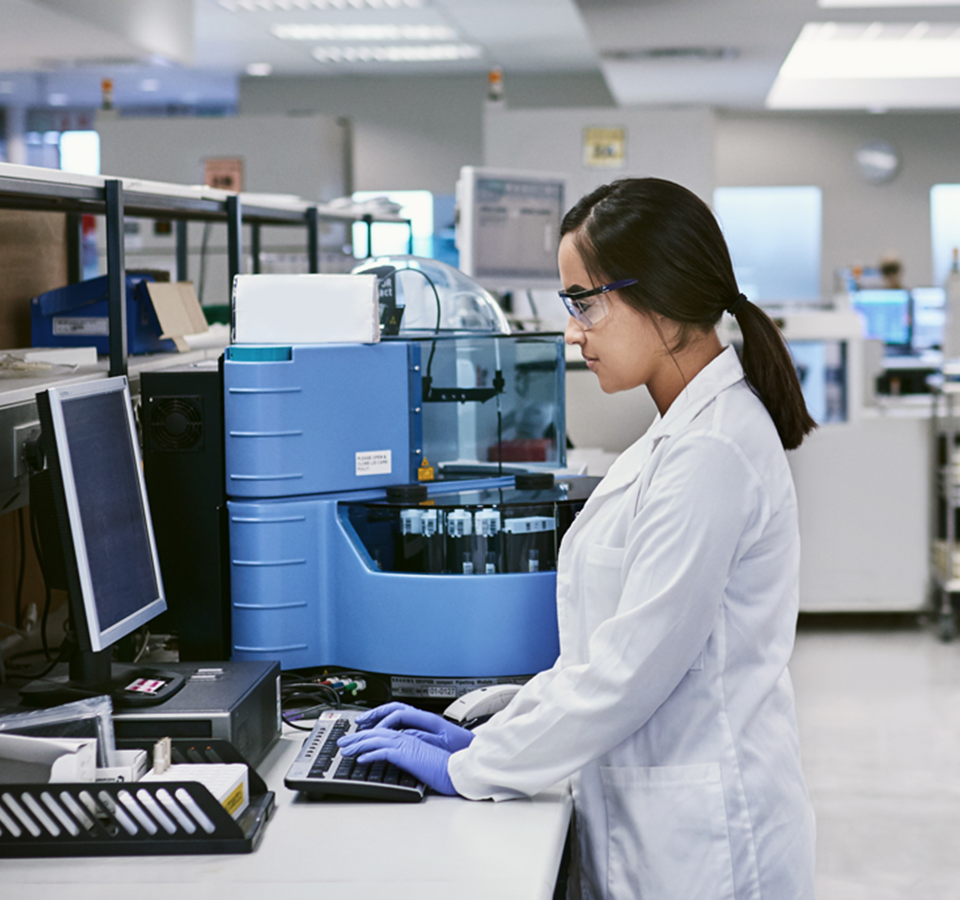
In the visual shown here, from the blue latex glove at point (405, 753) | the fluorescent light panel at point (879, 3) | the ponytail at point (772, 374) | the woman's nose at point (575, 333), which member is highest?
the fluorescent light panel at point (879, 3)

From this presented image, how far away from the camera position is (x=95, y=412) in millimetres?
1356

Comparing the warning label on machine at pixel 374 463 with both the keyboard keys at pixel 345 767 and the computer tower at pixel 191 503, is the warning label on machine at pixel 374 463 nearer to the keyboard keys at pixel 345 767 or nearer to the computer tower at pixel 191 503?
the computer tower at pixel 191 503

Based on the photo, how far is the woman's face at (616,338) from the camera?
123cm

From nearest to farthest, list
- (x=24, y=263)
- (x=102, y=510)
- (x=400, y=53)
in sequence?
1. (x=102, y=510)
2. (x=24, y=263)
3. (x=400, y=53)

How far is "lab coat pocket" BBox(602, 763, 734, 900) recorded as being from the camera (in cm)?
116

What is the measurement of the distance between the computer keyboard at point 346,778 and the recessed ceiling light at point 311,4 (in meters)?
5.73

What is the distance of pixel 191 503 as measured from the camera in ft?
5.23

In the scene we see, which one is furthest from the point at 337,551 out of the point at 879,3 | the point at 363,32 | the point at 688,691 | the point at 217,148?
the point at 363,32

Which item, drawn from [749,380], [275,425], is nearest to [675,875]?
[749,380]

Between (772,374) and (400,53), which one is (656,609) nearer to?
(772,374)

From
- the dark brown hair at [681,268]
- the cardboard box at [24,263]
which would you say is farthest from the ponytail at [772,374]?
the cardboard box at [24,263]

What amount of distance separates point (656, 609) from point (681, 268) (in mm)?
363

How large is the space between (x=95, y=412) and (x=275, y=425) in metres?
0.27

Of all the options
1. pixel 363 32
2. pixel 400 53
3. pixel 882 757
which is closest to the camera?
pixel 882 757
